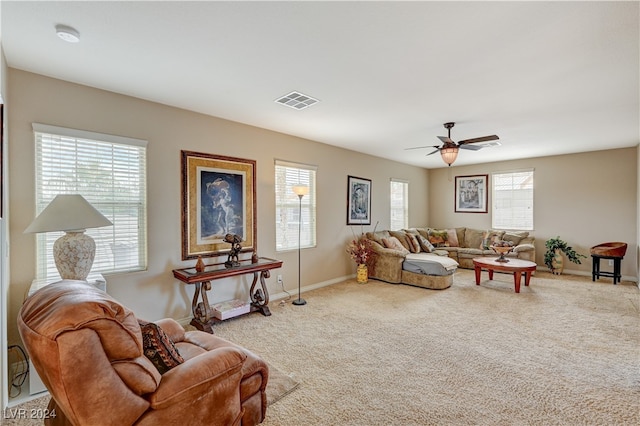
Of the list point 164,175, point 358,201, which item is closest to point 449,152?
point 358,201

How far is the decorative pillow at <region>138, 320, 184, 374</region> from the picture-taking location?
Result: 1508mm

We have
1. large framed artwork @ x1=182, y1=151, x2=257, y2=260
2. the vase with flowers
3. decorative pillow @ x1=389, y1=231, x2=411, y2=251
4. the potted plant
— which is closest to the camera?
large framed artwork @ x1=182, y1=151, x2=257, y2=260

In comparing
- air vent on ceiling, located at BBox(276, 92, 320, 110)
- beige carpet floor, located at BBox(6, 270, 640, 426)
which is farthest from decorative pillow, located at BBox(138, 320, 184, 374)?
air vent on ceiling, located at BBox(276, 92, 320, 110)

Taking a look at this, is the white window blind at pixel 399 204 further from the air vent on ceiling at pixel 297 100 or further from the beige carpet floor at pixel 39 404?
the beige carpet floor at pixel 39 404

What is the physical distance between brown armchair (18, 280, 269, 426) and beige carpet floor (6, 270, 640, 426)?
28.9 inches

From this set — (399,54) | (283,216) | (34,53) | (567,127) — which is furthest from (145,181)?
(567,127)

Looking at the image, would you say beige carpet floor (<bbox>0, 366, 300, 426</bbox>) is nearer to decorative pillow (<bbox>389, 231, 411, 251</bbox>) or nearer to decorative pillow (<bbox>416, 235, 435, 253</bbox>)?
decorative pillow (<bbox>389, 231, 411, 251</bbox>)

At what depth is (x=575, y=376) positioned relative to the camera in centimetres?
248

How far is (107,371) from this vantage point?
1186 mm

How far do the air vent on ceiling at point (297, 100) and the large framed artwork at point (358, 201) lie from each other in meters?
2.61

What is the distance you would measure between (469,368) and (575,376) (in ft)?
2.68

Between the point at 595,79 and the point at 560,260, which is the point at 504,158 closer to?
the point at 560,260

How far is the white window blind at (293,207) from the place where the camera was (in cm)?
471

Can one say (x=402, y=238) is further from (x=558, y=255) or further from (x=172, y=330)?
(x=172, y=330)
